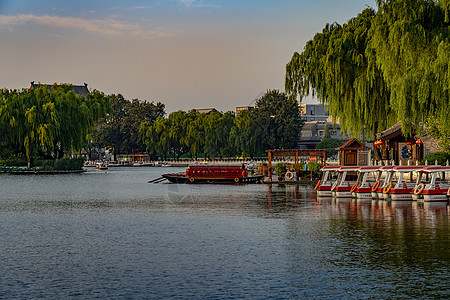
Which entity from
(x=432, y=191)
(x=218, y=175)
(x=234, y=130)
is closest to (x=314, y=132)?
(x=234, y=130)

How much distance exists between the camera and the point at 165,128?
158 m

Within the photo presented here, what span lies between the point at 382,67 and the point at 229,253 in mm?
22760

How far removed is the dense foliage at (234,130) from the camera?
14062 centimetres

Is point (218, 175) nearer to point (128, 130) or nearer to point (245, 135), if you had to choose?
point (245, 135)

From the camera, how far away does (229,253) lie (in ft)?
59.7

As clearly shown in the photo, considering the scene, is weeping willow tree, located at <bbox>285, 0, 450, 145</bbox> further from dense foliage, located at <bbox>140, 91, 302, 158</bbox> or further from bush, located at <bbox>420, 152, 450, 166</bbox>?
dense foliage, located at <bbox>140, 91, 302, 158</bbox>

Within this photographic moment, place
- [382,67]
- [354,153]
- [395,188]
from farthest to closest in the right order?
1. [354,153]
2. [382,67]
3. [395,188]

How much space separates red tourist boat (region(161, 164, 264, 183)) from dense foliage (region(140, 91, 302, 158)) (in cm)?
7591

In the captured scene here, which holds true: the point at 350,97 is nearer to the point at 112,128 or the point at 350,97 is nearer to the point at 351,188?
the point at 351,188

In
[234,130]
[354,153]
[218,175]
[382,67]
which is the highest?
[234,130]

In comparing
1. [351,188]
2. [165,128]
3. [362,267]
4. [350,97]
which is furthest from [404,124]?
[165,128]

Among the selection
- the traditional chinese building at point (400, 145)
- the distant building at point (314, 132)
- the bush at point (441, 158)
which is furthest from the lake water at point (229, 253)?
the distant building at point (314, 132)

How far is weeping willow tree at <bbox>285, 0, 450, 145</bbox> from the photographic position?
33812 millimetres

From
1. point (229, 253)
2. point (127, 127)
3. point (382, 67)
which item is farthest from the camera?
point (127, 127)
